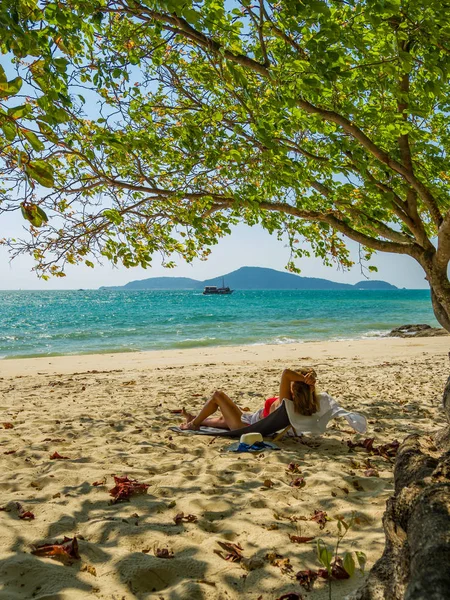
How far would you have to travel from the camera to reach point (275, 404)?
264 inches

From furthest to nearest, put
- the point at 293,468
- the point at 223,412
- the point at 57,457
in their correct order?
the point at 223,412
the point at 57,457
the point at 293,468

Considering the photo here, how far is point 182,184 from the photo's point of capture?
7.64 m

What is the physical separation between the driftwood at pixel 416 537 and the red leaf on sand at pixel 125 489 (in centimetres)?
254

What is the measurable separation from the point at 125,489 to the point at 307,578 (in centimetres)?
194

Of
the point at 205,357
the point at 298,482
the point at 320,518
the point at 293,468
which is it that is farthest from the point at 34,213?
the point at 205,357

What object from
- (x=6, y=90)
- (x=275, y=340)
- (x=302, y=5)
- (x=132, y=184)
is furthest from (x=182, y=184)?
(x=275, y=340)

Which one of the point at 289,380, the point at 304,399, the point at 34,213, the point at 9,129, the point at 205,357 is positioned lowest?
the point at 205,357

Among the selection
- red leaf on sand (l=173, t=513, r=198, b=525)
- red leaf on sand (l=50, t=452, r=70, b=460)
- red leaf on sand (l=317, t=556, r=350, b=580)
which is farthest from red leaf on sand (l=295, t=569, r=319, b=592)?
red leaf on sand (l=50, t=452, r=70, b=460)

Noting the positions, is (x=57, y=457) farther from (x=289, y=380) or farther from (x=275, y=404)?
(x=289, y=380)

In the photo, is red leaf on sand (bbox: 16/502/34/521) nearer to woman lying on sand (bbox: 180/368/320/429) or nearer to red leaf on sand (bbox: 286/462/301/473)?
red leaf on sand (bbox: 286/462/301/473)

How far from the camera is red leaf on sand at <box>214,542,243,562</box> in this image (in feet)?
10.4

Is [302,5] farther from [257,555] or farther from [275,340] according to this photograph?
[275,340]

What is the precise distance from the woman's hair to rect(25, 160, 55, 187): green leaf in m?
4.80

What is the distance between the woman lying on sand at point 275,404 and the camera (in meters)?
6.43
